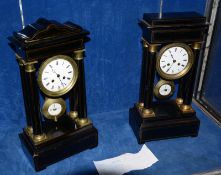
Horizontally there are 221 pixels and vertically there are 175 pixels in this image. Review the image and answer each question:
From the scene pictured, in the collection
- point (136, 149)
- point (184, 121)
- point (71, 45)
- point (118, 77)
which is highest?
point (71, 45)

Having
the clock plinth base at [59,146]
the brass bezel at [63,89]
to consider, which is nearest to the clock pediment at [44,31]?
the brass bezel at [63,89]

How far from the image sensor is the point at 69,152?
2193mm

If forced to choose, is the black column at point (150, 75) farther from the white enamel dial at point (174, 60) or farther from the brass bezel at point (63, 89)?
the brass bezel at point (63, 89)

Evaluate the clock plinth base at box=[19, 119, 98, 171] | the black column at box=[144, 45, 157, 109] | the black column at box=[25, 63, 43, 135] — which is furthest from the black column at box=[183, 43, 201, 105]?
the black column at box=[25, 63, 43, 135]

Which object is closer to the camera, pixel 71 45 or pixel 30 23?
pixel 71 45

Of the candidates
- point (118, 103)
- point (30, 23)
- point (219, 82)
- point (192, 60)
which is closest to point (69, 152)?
point (118, 103)

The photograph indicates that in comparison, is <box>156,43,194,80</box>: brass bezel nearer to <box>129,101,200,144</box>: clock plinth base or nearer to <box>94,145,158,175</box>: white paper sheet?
<box>129,101,200,144</box>: clock plinth base

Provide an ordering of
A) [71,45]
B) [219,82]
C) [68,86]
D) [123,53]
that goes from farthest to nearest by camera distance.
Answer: [219,82]
[123,53]
[68,86]
[71,45]

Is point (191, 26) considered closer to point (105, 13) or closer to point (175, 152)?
point (105, 13)

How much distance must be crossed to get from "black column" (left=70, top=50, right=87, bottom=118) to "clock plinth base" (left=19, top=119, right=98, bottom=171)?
136 millimetres

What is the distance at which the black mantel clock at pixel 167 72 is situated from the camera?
2055 millimetres

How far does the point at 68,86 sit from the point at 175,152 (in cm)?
88

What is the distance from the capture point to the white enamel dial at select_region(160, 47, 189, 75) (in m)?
2.16

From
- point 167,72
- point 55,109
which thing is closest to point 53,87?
point 55,109
